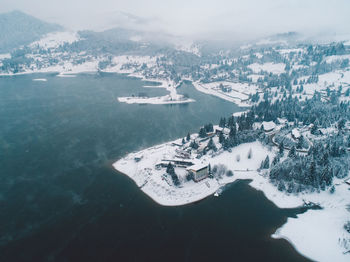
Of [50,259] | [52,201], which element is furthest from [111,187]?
[50,259]

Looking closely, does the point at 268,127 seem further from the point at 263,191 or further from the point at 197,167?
the point at 197,167

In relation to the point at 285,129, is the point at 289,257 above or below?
below

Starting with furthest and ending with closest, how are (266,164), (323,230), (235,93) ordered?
(235,93) → (266,164) → (323,230)

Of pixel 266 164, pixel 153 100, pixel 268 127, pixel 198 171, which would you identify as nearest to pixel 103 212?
pixel 198 171

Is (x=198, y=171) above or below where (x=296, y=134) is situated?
below

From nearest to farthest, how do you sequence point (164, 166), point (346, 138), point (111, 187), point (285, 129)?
point (111, 187) → point (164, 166) → point (346, 138) → point (285, 129)

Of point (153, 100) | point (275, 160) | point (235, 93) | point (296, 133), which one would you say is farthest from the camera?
point (235, 93)

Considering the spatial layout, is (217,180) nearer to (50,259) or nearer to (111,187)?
(111,187)
